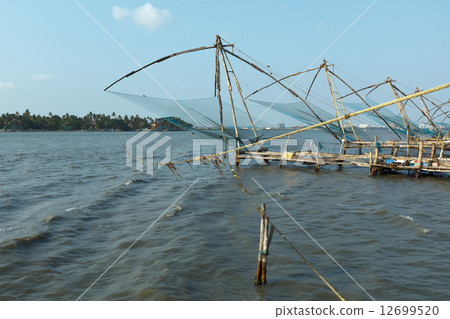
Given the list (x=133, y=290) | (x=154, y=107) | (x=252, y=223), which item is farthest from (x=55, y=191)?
(x=133, y=290)

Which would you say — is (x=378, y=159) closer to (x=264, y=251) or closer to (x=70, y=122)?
(x=264, y=251)

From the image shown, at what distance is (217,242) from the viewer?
24.2 ft

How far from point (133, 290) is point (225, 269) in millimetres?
1671

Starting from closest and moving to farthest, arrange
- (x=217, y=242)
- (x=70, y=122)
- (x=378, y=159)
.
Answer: (x=217, y=242) → (x=378, y=159) → (x=70, y=122)

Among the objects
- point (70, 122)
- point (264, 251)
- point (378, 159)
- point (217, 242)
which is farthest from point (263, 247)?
point (70, 122)

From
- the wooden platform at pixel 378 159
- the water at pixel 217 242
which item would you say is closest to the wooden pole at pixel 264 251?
the water at pixel 217 242

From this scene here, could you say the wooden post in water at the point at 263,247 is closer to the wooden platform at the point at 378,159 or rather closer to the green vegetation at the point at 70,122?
the wooden platform at the point at 378,159

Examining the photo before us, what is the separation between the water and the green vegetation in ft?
323

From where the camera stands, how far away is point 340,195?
1189 cm

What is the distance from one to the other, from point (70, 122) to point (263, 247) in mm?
135521

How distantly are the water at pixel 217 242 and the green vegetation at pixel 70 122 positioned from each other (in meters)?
98.3

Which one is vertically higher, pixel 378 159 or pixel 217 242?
pixel 378 159

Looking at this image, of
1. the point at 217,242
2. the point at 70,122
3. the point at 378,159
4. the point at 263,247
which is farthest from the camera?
the point at 70,122
